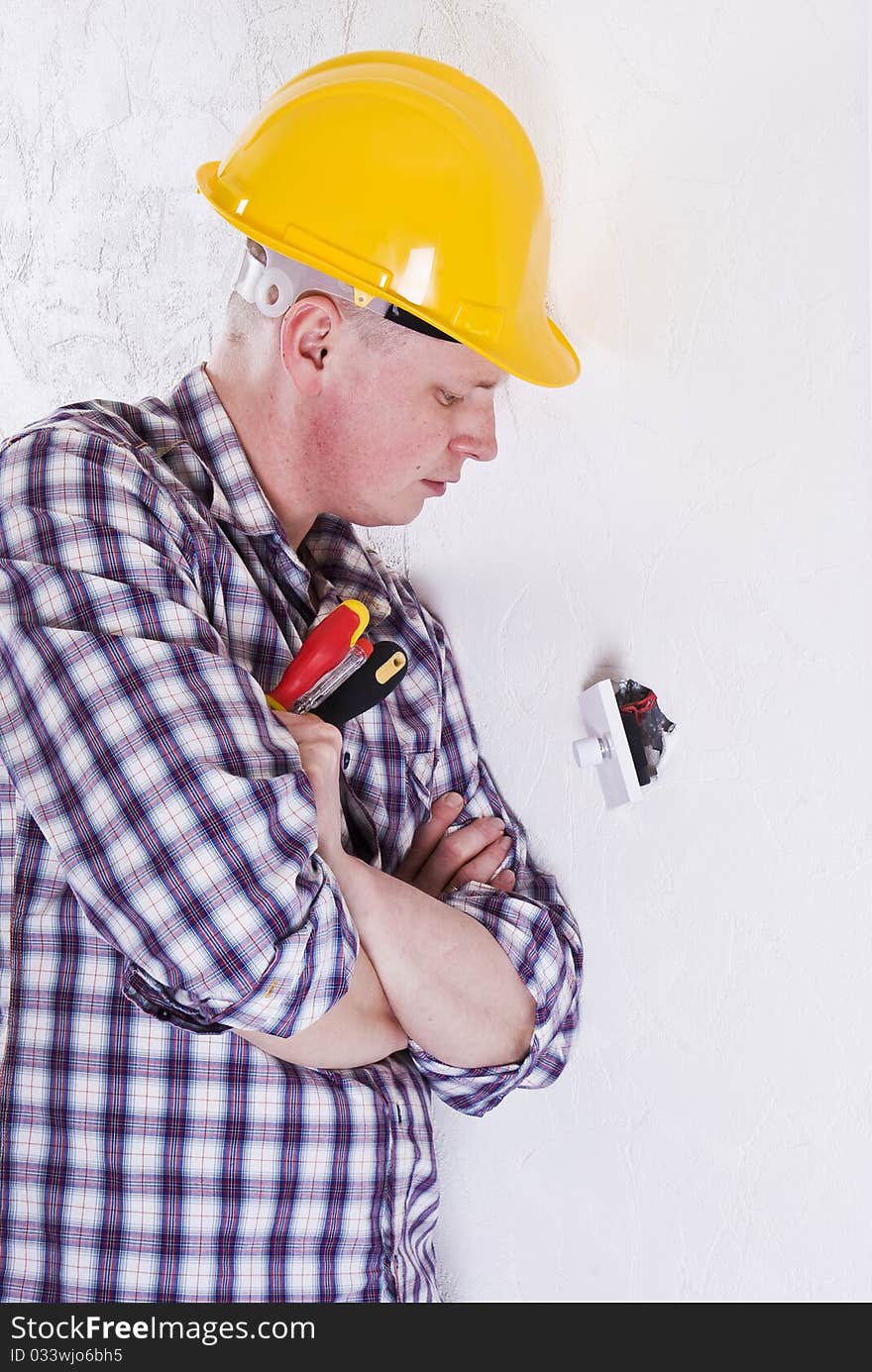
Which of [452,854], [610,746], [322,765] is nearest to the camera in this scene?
[322,765]

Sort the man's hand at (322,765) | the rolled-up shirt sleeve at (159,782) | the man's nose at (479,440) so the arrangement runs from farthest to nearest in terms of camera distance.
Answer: the man's nose at (479,440) < the man's hand at (322,765) < the rolled-up shirt sleeve at (159,782)

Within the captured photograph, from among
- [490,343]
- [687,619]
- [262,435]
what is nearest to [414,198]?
[490,343]

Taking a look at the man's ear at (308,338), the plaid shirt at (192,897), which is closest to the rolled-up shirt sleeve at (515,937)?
the plaid shirt at (192,897)

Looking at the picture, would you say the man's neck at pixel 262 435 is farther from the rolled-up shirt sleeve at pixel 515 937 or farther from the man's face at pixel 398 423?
the rolled-up shirt sleeve at pixel 515 937

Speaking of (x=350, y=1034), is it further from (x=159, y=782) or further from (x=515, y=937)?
(x=159, y=782)

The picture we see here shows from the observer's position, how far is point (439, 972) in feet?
3.61

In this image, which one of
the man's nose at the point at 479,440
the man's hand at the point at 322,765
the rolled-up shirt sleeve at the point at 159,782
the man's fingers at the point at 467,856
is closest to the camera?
the rolled-up shirt sleeve at the point at 159,782

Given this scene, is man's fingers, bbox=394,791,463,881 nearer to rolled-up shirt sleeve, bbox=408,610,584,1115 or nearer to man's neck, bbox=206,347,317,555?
rolled-up shirt sleeve, bbox=408,610,584,1115

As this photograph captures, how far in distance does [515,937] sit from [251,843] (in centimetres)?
36

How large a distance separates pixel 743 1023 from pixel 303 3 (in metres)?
1.16

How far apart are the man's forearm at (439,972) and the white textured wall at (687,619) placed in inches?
3.7

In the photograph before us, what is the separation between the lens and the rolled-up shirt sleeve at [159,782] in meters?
0.88
